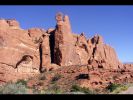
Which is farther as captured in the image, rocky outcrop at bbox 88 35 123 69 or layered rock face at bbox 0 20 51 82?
rocky outcrop at bbox 88 35 123 69

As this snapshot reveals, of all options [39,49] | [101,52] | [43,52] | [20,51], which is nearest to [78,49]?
[101,52]

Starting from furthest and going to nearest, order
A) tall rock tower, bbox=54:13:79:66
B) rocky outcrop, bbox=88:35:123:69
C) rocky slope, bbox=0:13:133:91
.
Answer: rocky outcrop, bbox=88:35:123:69 < tall rock tower, bbox=54:13:79:66 < rocky slope, bbox=0:13:133:91

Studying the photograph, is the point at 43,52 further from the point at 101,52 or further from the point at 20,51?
the point at 101,52

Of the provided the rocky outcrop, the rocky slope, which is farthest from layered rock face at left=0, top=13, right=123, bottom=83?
the rocky outcrop

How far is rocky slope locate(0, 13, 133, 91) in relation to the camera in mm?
69000

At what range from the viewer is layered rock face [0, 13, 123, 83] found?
73062 mm

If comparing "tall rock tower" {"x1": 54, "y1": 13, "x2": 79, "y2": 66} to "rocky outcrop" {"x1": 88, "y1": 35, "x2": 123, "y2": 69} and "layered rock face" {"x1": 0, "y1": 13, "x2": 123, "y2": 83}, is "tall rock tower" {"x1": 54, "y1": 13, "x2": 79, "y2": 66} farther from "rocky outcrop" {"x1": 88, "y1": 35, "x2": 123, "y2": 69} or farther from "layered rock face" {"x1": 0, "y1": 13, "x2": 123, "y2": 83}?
"rocky outcrop" {"x1": 88, "y1": 35, "x2": 123, "y2": 69}

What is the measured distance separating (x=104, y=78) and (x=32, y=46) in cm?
3008

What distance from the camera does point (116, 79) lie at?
176 feet

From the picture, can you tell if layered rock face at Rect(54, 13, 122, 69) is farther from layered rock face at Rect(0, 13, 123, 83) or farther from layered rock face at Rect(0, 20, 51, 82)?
layered rock face at Rect(0, 20, 51, 82)

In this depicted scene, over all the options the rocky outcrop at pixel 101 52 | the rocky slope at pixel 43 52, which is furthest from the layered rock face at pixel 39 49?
the rocky outcrop at pixel 101 52

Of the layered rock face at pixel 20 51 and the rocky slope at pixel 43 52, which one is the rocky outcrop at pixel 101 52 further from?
the layered rock face at pixel 20 51

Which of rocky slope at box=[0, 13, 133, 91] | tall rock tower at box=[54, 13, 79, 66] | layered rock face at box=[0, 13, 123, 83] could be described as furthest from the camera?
tall rock tower at box=[54, 13, 79, 66]
